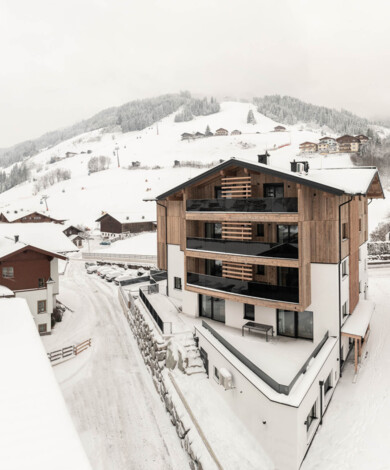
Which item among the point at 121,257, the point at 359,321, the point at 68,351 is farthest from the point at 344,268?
the point at 121,257

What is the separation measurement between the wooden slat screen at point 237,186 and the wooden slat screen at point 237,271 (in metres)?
4.08

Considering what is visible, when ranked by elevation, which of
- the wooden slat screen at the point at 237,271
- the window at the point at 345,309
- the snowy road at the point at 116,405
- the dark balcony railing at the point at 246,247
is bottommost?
the snowy road at the point at 116,405

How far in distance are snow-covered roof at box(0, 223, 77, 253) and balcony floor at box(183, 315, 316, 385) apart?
21604 mm

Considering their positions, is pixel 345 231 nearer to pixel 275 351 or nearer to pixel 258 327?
pixel 258 327

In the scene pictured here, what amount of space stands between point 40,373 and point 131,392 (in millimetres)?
11414

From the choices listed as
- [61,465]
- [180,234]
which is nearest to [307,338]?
[180,234]

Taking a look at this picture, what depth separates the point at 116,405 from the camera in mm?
18453

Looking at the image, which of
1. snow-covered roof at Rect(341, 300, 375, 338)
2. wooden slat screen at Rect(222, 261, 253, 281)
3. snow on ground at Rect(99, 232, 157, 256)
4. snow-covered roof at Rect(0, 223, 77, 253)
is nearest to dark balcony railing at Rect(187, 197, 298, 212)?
wooden slat screen at Rect(222, 261, 253, 281)

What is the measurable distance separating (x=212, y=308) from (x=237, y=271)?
3.62m

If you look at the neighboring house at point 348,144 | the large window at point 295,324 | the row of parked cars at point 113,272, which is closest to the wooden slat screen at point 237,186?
the large window at point 295,324

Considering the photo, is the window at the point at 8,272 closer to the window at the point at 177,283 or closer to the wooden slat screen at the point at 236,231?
the window at the point at 177,283

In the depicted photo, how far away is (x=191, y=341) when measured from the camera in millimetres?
20000

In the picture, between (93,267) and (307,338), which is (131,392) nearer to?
(307,338)

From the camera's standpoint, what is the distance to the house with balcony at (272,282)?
1514cm
